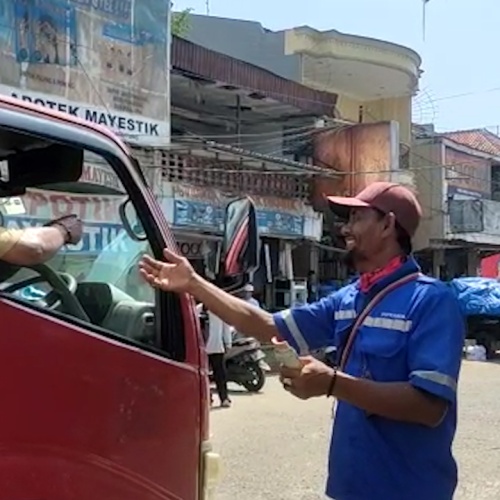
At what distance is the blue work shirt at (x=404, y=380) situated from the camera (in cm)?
247

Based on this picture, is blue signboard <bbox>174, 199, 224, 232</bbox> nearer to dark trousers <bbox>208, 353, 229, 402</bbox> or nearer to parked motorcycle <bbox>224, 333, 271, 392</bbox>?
parked motorcycle <bbox>224, 333, 271, 392</bbox>

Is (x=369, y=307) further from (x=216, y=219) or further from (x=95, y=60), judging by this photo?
(x=216, y=219)

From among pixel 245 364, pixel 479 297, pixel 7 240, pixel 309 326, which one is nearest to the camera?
pixel 7 240

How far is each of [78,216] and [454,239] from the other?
23380 millimetres

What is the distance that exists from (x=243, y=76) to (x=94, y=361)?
52.1ft

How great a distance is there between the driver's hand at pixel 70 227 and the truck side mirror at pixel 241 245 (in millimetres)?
529

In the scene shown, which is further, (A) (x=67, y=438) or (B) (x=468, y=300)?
(B) (x=468, y=300)

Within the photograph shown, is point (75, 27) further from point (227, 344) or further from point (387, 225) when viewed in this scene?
point (387, 225)

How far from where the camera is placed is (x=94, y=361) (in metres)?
2.34

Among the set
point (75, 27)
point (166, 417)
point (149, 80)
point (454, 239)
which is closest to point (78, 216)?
point (166, 417)

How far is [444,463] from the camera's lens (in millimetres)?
2584

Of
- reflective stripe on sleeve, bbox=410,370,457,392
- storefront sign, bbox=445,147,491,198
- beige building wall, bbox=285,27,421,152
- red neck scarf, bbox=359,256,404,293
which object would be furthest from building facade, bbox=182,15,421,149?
reflective stripe on sleeve, bbox=410,370,457,392

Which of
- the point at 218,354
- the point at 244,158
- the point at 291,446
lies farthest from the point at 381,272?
the point at 244,158

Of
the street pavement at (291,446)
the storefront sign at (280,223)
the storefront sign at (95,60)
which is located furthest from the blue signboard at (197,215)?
the street pavement at (291,446)
